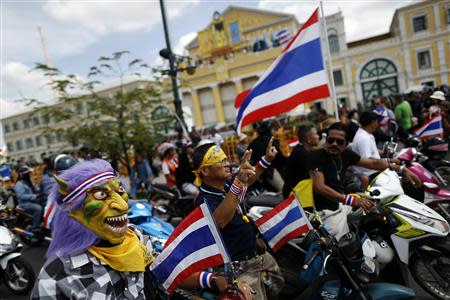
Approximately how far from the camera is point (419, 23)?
30.2 m

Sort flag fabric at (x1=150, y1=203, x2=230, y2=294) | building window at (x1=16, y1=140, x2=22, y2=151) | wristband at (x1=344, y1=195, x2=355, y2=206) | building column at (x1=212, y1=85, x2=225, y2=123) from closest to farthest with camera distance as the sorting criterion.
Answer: flag fabric at (x1=150, y1=203, x2=230, y2=294) → wristband at (x1=344, y1=195, x2=355, y2=206) → building column at (x1=212, y1=85, x2=225, y2=123) → building window at (x1=16, y1=140, x2=22, y2=151)

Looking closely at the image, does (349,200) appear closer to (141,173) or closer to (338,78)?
(141,173)

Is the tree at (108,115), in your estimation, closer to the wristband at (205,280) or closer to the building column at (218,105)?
the wristband at (205,280)

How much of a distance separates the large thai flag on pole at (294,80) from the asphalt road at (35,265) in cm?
269

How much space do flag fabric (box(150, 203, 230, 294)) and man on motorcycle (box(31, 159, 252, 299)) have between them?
2.9 inches

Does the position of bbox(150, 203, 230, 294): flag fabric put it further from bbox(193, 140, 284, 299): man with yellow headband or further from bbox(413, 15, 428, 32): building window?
bbox(413, 15, 428, 32): building window

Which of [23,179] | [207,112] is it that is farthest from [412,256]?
[207,112]

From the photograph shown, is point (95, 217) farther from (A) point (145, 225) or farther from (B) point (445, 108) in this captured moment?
(B) point (445, 108)

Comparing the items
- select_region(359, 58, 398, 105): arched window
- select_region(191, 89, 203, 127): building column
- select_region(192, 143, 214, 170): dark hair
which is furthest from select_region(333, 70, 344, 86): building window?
select_region(192, 143, 214, 170): dark hair

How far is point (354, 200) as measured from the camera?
296 centimetres

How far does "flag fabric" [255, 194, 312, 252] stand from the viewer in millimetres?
2506

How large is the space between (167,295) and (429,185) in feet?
11.0

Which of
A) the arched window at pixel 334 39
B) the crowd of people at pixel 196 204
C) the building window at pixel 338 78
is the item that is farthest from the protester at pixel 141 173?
the arched window at pixel 334 39

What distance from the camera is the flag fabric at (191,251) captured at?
187 cm
